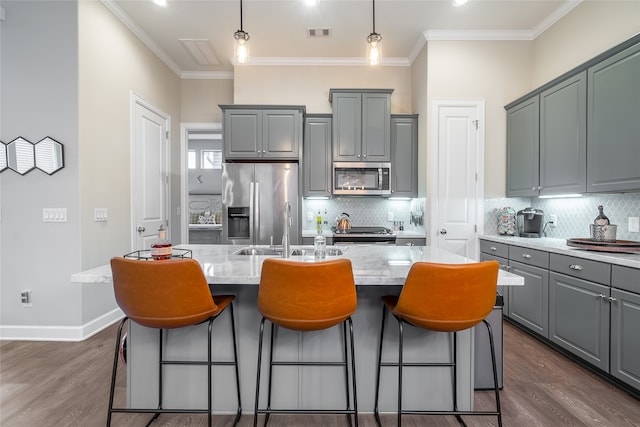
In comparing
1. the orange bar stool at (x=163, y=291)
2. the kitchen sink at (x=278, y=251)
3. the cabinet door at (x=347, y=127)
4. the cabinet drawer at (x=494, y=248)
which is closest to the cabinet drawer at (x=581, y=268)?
the cabinet drawer at (x=494, y=248)

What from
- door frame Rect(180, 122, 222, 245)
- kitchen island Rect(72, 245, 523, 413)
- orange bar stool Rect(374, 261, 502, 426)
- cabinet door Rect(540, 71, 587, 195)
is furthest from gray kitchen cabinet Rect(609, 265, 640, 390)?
door frame Rect(180, 122, 222, 245)

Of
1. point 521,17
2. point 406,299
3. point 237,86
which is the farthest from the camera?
point 237,86

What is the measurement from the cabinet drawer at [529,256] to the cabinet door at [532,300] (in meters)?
0.04

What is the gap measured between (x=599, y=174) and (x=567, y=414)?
180 centimetres

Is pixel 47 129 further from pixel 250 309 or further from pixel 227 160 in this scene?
pixel 250 309

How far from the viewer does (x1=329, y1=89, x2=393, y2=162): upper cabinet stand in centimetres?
402

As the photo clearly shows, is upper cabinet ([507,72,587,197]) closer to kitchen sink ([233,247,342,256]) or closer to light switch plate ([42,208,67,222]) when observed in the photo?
kitchen sink ([233,247,342,256])

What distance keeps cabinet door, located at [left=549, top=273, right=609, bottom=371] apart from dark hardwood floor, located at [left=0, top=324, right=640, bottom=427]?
0.52 ft

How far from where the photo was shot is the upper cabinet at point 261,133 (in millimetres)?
3965

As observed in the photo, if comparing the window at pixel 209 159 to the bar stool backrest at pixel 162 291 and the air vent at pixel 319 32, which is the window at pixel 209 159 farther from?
the bar stool backrest at pixel 162 291

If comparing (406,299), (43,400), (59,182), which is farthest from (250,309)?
(59,182)

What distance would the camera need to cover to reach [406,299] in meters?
1.45

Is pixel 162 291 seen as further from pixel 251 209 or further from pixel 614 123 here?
pixel 614 123

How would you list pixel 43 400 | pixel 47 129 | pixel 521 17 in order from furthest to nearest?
1. pixel 521 17
2. pixel 47 129
3. pixel 43 400
